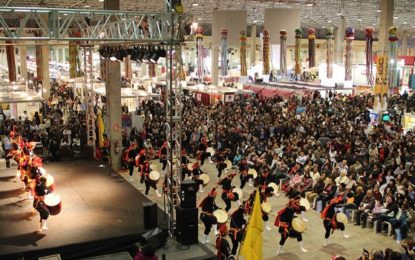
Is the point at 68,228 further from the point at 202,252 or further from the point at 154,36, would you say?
the point at 154,36

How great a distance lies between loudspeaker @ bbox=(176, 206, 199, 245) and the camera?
1052 centimetres

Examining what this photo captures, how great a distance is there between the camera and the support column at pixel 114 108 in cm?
1797

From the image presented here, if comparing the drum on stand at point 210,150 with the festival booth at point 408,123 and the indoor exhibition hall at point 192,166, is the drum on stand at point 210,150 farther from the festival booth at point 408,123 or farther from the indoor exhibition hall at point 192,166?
the festival booth at point 408,123

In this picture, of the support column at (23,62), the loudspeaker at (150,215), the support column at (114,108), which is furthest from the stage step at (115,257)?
the support column at (23,62)

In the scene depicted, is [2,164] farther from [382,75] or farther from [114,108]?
[382,75]

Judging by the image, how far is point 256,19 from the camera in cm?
4444

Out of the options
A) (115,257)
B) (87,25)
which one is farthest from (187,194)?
(87,25)

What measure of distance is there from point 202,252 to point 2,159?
11.2m

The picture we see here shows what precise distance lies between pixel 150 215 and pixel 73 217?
2.28m

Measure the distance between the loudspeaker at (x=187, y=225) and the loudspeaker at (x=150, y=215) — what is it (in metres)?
0.57

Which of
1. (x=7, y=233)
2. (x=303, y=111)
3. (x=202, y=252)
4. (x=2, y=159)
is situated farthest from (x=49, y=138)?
(x=303, y=111)

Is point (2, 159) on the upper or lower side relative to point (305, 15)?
lower

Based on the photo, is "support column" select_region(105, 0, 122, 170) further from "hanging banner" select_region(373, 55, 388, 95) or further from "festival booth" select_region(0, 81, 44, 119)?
"hanging banner" select_region(373, 55, 388, 95)

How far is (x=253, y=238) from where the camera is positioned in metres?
8.27
